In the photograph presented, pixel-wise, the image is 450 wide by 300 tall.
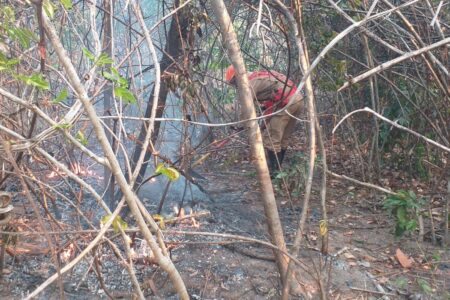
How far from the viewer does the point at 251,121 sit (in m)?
3.03

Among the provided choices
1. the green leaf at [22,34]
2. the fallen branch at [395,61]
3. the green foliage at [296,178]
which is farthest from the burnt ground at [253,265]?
the green leaf at [22,34]

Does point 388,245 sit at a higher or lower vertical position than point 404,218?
lower

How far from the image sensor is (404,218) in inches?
153

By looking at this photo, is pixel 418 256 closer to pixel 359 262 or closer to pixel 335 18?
pixel 359 262

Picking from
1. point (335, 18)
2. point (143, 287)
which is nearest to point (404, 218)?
point (143, 287)

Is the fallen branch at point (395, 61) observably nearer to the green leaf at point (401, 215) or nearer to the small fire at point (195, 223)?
the green leaf at point (401, 215)

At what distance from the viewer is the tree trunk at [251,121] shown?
2.97 meters

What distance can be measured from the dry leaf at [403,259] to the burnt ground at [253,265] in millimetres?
40

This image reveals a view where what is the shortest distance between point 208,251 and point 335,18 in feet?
9.84

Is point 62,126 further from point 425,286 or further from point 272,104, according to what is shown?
point 272,104

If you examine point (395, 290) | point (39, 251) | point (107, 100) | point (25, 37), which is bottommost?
point (395, 290)

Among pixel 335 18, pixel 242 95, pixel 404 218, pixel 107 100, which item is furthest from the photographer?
pixel 335 18

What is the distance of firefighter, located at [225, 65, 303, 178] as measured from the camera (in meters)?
5.75

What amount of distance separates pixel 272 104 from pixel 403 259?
7.75 feet
